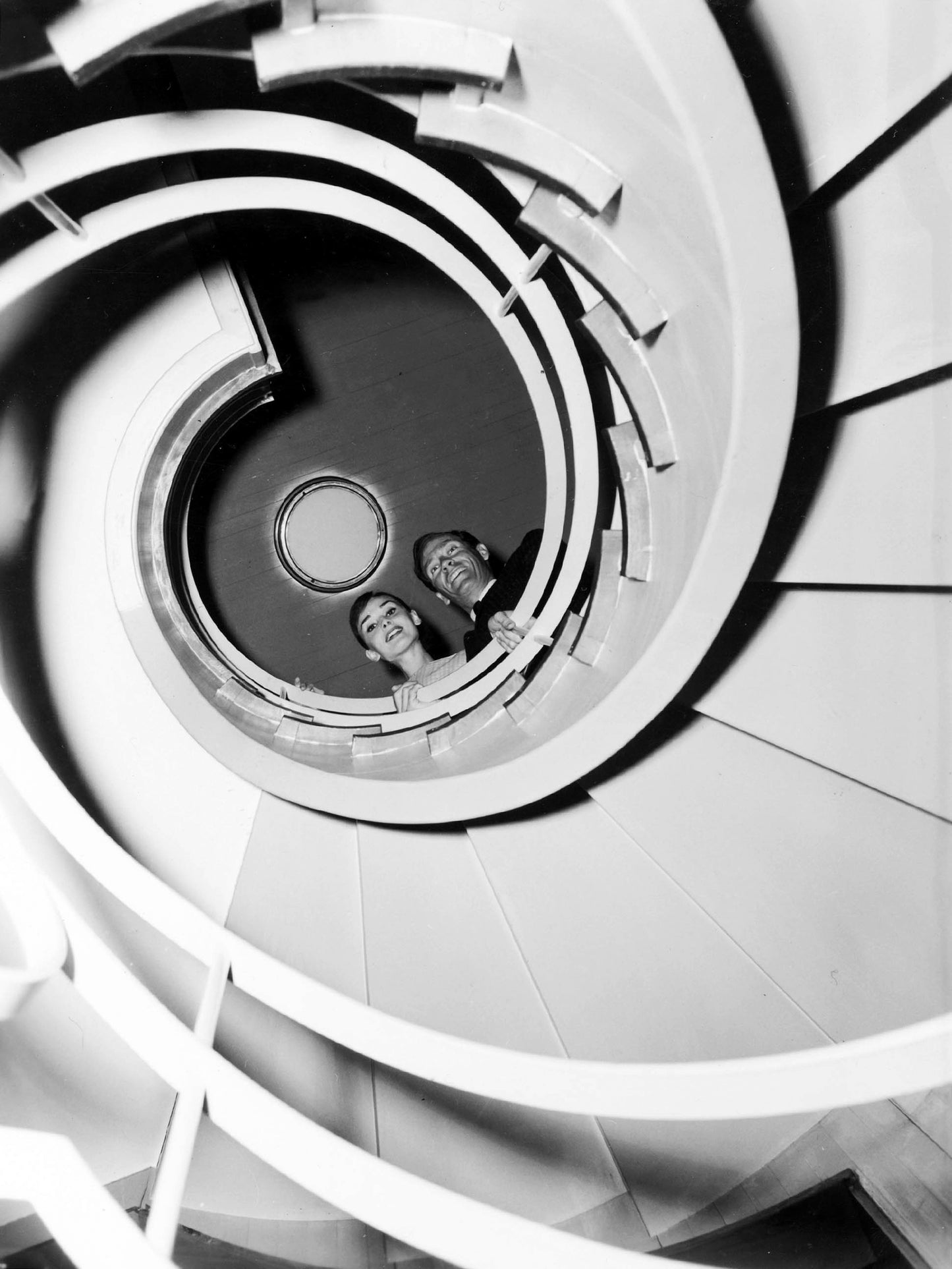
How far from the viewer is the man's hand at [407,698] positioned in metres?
4.33

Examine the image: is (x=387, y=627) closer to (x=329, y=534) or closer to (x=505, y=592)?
(x=505, y=592)

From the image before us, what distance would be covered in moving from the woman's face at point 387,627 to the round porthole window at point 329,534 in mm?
586

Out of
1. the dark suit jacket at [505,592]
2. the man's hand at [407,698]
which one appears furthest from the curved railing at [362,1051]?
the dark suit jacket at [505,592]

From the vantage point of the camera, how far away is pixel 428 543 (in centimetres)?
475

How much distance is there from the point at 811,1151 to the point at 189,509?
450 cm

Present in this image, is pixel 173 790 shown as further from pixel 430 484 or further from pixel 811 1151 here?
pixel 430 484

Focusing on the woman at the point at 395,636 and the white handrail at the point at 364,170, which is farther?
the woman at the point at 395,636

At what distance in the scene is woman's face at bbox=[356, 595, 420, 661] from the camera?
15.3 feet

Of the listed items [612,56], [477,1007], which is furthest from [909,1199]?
[612,56]

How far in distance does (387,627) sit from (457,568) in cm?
56

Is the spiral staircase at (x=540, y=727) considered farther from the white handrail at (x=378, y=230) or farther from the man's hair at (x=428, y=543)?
the man's hair at (x=428, y=543)

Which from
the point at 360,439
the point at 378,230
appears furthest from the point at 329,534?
the point at 378,230

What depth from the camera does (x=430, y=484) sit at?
5199mm

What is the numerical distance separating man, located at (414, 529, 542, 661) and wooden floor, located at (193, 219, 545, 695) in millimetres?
385
